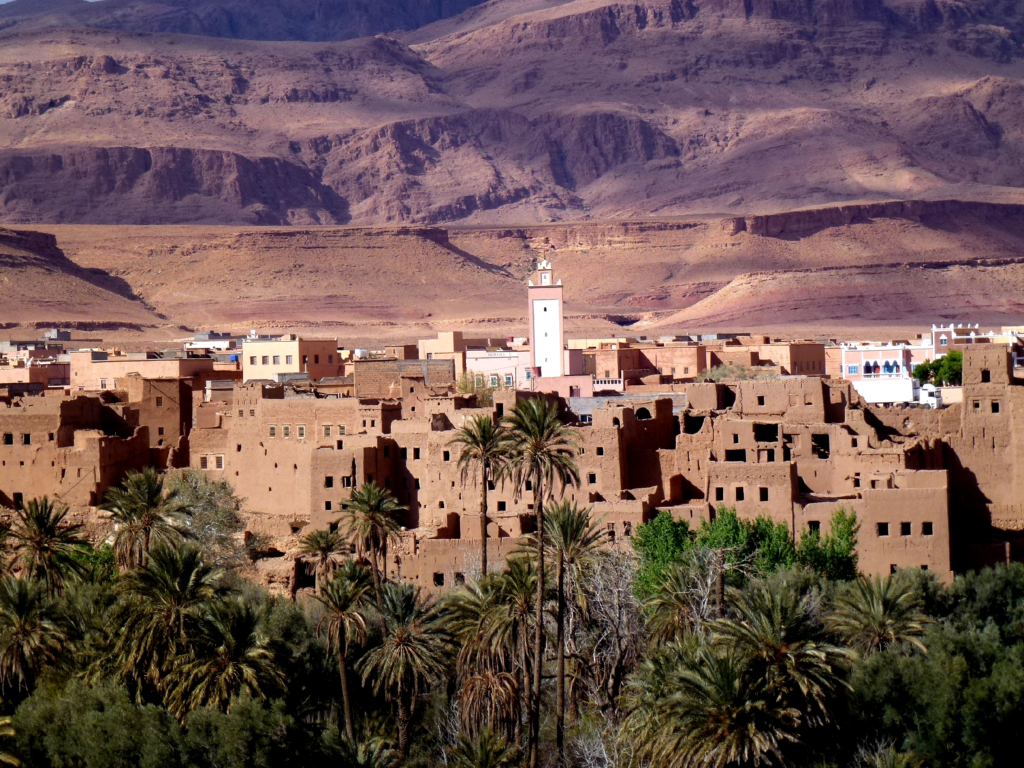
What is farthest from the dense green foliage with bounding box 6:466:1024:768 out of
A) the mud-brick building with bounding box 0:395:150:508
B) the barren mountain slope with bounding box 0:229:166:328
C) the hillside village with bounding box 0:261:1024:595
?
the barren mountain slope with bounding box 0:229:166:328

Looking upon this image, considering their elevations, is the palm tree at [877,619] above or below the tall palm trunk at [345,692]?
above

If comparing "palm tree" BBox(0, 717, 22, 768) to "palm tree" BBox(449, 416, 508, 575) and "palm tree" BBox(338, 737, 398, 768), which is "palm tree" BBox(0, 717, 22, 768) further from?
"palm tree" BBox(449, 416, 508, 575)

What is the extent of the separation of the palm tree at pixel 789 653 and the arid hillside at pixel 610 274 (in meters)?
104

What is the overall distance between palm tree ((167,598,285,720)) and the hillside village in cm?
890

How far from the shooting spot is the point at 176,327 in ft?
474

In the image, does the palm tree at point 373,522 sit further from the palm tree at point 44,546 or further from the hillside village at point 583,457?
the palm tree at point 44,546

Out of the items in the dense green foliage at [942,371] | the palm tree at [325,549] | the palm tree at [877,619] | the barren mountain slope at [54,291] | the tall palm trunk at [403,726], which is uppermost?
the barren mountain slope at [54,291]

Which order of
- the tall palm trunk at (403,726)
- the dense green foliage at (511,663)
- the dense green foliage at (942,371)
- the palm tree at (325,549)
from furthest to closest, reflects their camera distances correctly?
the dense green foliage at (942,371), the palm tree at (325,549), the tall palm trunk at (403,726), the dense green foliage at (511,663)

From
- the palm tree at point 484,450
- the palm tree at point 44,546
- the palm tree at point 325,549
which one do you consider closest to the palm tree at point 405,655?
the palm tree at point 325,549

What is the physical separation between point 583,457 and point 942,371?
26732 millimetres

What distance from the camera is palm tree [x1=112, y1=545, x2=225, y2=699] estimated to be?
110 feet

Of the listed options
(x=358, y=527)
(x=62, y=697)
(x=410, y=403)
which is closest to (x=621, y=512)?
(x=358, y=527)

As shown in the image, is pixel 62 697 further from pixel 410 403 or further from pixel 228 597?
pixel 410 403

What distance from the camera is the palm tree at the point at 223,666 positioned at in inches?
1299
